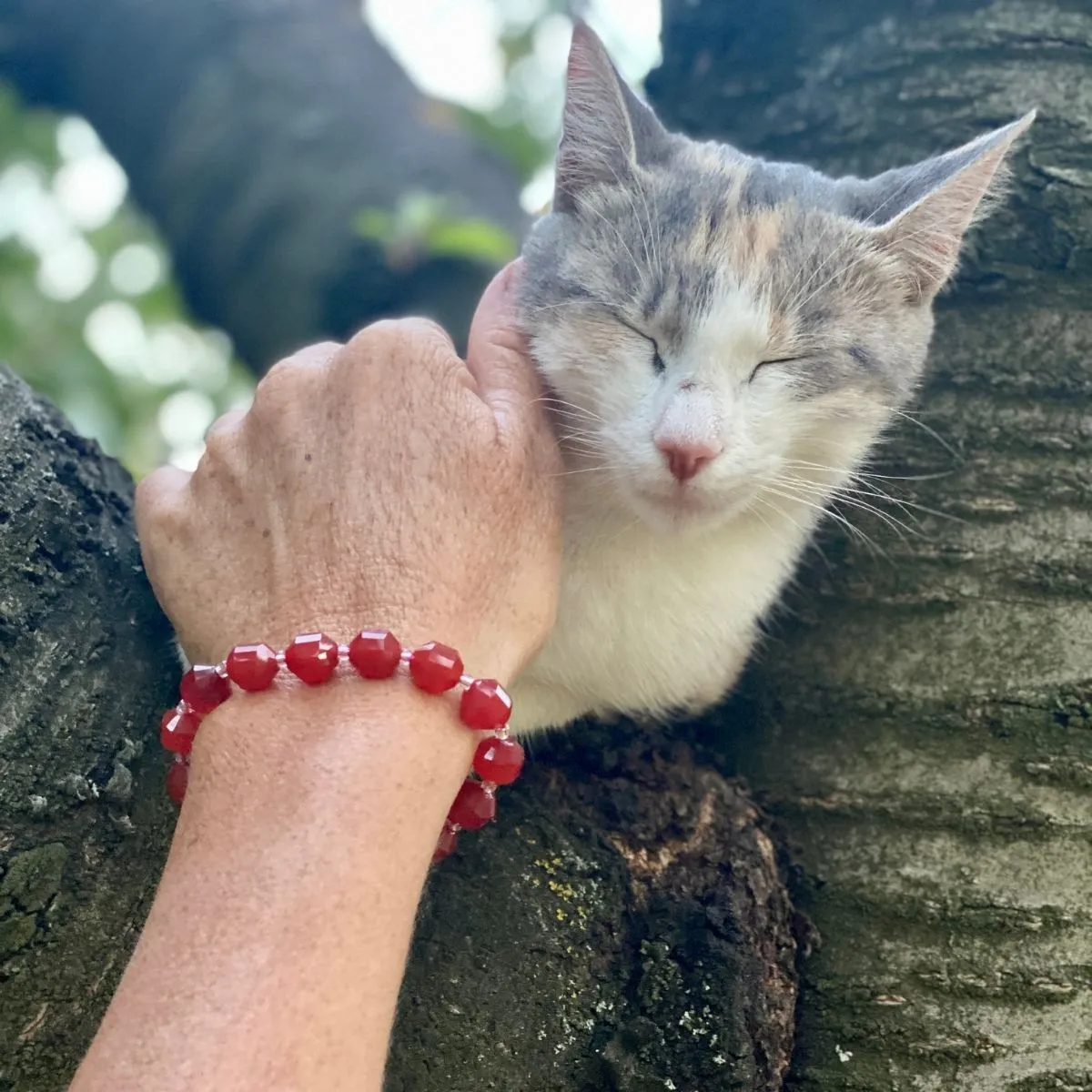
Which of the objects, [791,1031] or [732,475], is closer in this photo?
[791,1031]

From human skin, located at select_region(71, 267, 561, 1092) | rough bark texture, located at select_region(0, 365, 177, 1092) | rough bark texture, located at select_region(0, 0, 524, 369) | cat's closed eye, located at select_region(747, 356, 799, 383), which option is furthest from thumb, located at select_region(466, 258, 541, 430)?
rough bark texture, located at select_region(0, 0, 524, 369)

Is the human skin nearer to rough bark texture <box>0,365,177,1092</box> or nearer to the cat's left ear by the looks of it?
rough bark texture <box>0,365,177,1092</box>

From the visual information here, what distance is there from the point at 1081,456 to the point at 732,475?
51 centimetres

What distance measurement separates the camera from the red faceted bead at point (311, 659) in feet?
3.12

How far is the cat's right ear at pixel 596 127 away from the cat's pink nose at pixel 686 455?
48 cm

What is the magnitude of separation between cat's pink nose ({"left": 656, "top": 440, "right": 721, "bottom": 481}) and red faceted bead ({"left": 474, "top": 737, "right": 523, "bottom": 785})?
391mm

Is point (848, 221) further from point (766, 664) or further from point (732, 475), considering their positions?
point (766, 664)

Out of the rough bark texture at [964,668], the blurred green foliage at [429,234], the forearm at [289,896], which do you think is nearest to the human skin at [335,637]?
the forearm at [289,896]

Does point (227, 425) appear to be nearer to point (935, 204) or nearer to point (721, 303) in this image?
point (721, 303)

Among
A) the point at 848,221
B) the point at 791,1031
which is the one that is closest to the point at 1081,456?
the point at 848,221

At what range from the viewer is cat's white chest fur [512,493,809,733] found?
1.37 metres

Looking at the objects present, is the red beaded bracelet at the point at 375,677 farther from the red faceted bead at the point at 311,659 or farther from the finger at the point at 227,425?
the finger at the point at 227,425

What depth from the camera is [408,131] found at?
238cm

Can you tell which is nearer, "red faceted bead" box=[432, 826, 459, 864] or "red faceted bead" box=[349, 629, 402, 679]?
"red faceted bead" box=[349, 629, 402, 679]
